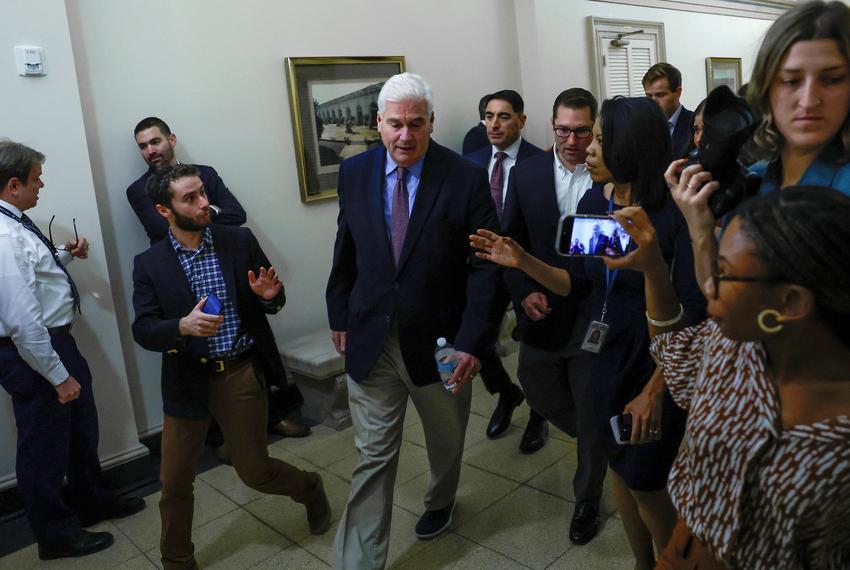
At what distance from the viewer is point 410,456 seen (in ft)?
12.3

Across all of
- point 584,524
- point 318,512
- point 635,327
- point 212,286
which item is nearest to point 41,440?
point 212,286

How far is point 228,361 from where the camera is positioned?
275 centimetres

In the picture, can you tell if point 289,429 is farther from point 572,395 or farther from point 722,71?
point 722,71

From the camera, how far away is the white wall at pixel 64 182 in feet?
10.6

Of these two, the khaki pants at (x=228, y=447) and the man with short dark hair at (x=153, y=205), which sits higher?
the man with short dark hair at (x=153, y=205)

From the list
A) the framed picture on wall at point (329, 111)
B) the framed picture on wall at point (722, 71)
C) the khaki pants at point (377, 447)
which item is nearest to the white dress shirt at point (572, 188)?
the khaki pants at point (377, 447)

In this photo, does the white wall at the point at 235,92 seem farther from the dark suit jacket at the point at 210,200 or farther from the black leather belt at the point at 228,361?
the black leather belt at the point at 228,361

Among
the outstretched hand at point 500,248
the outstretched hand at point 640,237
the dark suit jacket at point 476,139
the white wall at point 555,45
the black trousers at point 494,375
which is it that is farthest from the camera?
the white wall at point 555,45

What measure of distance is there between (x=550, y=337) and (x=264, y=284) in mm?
1119

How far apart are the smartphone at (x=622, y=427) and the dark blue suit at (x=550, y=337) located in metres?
0.65

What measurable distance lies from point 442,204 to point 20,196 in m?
1.90

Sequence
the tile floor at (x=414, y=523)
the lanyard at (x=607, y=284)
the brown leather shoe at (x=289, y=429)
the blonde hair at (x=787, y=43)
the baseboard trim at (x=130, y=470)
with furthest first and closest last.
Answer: the brown leather shoe at (x=289, y=429) < the baseboard trim at (x=130, y=470) < the tile floor at (x=414, y=523) < the lanyard at (x=607, y=284) < the blonde hair at (x=787, y=43)

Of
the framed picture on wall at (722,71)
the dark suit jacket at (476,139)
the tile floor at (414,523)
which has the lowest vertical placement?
the tile floor at (414,523)

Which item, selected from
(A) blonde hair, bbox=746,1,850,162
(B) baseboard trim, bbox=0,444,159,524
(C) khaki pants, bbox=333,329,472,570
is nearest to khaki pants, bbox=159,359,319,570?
(C) khaki pants, bbox=333,329,472,570
